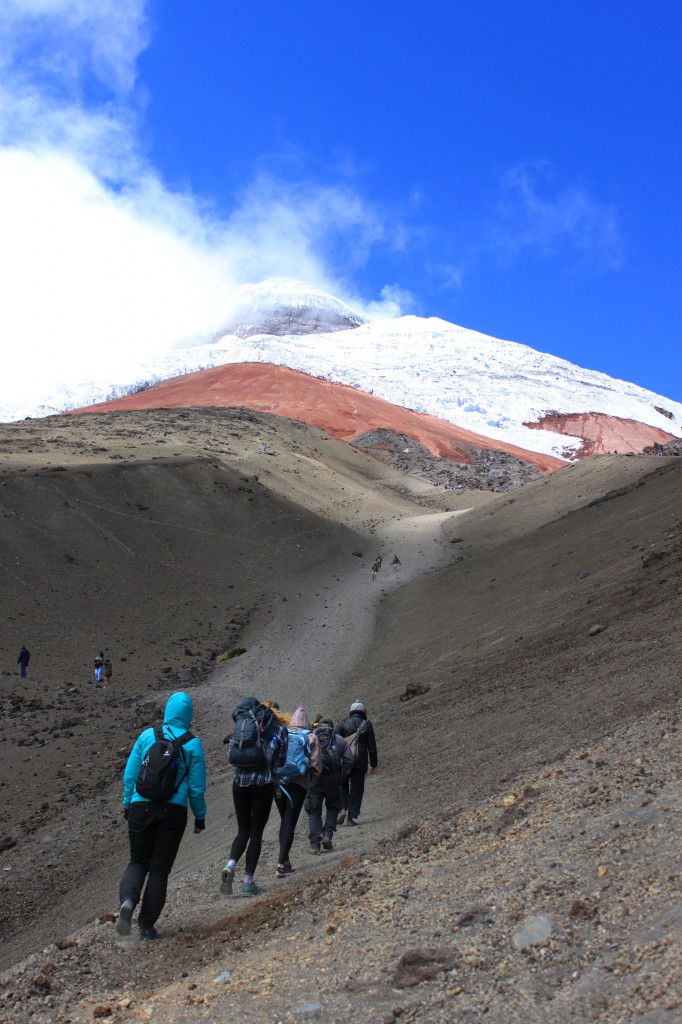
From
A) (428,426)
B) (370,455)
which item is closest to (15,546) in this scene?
(370,455)

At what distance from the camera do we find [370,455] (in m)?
59.4

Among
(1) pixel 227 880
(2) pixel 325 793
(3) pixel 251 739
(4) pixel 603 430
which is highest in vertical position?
(4) pixel 603 430

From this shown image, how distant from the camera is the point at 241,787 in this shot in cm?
710

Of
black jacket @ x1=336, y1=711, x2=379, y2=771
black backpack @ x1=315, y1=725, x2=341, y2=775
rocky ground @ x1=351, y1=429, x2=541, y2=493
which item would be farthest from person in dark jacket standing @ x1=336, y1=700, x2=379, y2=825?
rocky ground @ x1=351, y1=429, x2=541, y2=493

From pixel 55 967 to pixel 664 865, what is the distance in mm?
3822

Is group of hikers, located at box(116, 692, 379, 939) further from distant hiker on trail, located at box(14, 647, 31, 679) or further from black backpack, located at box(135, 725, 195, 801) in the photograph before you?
distant hiker on trail, located at box(14, 647, 31, 679)

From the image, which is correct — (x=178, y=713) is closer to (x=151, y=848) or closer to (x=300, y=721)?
(x=151, y=848)

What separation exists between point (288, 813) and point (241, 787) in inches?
26.9

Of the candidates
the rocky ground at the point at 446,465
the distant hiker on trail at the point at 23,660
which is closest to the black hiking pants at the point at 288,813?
the distant hiker on trail at the point at 23,660

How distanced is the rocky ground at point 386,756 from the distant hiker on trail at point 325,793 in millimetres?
250

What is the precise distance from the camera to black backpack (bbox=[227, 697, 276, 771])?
276 inches

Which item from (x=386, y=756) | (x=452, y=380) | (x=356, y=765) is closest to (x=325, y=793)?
(x=356, y=765)

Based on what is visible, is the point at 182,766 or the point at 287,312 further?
the point at 287,312

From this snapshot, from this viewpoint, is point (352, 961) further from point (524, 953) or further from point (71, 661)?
point (71, 661)
